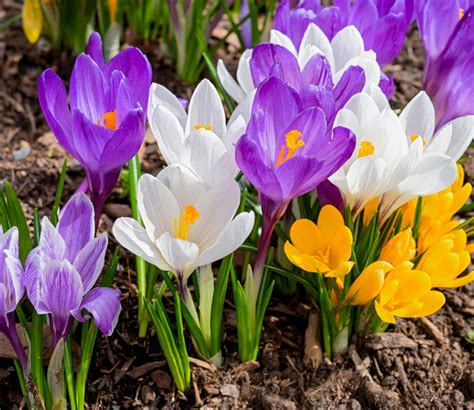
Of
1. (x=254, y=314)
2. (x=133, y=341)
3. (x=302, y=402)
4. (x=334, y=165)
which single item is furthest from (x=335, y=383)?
(x=334, y=165)

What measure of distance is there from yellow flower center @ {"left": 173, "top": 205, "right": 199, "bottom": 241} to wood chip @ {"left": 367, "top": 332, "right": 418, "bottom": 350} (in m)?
0.60

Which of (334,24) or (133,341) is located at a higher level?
(334,24)

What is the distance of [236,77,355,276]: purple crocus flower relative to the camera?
136 cm

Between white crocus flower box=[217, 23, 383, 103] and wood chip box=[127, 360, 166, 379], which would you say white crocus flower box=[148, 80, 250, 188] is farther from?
wood chip box=[127, 360, 166, 379]

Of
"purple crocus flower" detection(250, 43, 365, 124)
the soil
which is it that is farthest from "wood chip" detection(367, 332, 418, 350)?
"purple crocus flower" detection(250, 43, 365, 124)

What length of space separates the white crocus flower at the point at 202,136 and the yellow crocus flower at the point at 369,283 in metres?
0.34

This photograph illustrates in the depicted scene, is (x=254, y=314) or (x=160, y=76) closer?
(x=254, y=314)

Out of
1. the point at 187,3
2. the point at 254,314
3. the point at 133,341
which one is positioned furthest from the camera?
the point at 187,3

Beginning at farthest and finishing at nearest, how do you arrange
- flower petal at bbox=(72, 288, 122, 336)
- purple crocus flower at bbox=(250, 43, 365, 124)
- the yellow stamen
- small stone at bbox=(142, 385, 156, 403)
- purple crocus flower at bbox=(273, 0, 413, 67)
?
the yellow stamen
purple crocus flower at bbox=(273, 0, 413, 67)
small stone at bbox=(142, 385, 156, 403)
purple crocus flower at bbox=(250, 43, 365, 124)
flower petal at bbox=(72, 288, 122, 336)

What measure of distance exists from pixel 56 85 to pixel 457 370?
111cm

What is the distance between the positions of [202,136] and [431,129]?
1.71 feet

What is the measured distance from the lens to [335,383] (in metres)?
1.74

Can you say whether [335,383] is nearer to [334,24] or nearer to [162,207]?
[162,207]

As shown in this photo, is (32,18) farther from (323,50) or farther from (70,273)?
(70,273)
